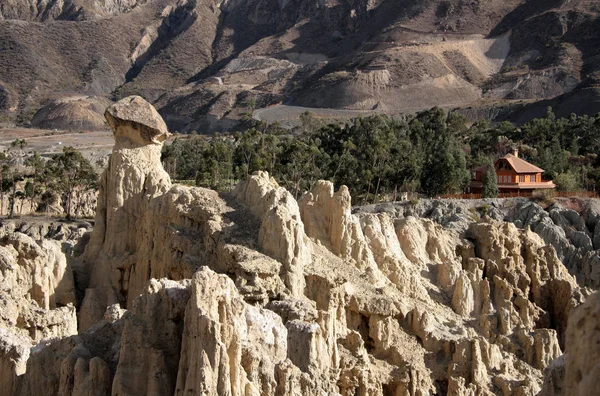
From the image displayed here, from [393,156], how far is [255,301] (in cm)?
4370

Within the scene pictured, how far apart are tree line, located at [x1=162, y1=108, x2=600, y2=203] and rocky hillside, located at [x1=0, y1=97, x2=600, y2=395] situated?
22.7 metres

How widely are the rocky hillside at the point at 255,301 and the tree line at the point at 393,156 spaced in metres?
22.7

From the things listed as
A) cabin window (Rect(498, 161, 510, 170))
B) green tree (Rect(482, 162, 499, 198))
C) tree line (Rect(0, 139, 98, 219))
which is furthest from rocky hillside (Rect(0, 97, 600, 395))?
tree line (Rect(0, 139, 98, 219))

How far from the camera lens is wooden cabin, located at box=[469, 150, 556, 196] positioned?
68562 millimetres

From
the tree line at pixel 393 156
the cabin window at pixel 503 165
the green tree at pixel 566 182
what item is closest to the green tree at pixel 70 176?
the tree line at pixel 393 156

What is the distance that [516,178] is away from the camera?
226 feet

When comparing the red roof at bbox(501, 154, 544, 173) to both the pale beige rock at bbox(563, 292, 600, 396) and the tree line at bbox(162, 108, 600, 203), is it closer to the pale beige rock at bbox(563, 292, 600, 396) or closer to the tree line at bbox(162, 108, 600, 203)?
the tree line at bbox(162, 108, 600, 203)

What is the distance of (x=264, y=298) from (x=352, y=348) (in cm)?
288

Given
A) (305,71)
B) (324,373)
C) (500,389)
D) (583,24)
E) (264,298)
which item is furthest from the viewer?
(305,71)

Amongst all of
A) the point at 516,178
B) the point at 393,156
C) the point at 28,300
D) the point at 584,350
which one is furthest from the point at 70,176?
the point at 584,350

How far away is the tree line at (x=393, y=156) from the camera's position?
6725 centimetres

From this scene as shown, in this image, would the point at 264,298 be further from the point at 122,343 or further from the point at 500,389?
the point at 500,389

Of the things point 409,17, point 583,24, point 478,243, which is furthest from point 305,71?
point 478,243

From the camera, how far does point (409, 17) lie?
19188cm
